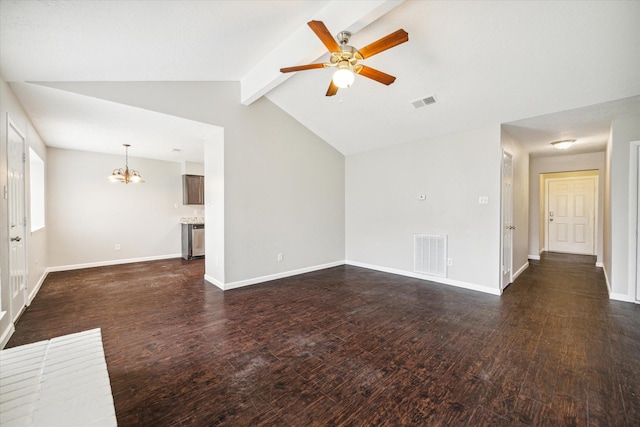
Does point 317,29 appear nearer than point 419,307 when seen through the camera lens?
Yes

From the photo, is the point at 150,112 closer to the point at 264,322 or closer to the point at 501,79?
the point at 264,322

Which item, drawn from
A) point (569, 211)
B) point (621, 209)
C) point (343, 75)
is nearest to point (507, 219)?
point (621, 209)

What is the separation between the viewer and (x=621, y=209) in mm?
3668

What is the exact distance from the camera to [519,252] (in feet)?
16.8

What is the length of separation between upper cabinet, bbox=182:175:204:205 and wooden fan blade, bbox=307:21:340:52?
19.0 ft

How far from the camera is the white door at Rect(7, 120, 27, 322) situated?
282 centimetres

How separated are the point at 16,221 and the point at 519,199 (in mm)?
7505

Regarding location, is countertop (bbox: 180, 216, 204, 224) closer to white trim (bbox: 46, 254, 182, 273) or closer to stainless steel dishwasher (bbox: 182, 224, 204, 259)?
stainless steel dishwasher (bbox: 182, 224, 204, 259)

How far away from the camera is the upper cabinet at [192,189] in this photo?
273 inches

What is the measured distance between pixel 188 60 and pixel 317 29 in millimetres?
1724

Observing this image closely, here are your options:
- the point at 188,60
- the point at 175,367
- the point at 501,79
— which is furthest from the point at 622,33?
the point at 175,367

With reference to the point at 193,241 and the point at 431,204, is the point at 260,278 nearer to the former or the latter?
the point at 193,241

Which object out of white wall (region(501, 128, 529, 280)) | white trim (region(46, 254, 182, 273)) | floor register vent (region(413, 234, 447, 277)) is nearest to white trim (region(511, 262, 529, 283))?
white wall (region(501, 128, 529, 280))

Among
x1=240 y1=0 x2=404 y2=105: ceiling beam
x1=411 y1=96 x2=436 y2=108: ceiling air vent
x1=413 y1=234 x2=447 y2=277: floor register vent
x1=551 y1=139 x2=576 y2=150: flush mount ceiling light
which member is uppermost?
x1=240 y1=0 x2=404 y2=105: ceiling beam
